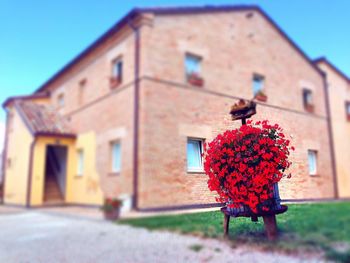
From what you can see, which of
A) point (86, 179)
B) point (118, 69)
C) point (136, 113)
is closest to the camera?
point (136, 113)

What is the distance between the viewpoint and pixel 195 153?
3.18ft

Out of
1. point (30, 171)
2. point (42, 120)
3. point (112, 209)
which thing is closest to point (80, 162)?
point (30, 171)

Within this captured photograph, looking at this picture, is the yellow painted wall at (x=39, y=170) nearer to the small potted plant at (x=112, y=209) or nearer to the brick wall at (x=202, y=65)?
the small potted plant at (x=112, y=209)

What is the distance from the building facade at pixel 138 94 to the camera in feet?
23.8

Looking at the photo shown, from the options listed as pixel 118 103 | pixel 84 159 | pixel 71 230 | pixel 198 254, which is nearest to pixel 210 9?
pixel 118 103

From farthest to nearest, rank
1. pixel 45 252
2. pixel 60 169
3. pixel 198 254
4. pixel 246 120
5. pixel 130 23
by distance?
pixel 60 169, pixel 130 23, pixel 45 252, pixel 198 254, pixel 246 120

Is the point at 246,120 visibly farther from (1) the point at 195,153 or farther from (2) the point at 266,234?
(2) the point at 266,234

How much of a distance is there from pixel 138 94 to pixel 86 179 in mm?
3541

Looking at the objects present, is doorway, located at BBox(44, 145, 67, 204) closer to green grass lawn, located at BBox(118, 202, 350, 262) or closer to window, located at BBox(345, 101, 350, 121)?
green grass lawn, located at BBox(118, 202, 350, 262)

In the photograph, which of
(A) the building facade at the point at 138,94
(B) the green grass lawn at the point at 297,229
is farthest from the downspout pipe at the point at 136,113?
(B) the green grass lawn at the point at 297,229

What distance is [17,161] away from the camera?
35.2ft

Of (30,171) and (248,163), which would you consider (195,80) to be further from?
(248,163)

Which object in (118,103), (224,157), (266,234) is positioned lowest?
(266,234)

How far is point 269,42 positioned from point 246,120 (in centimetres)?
964
